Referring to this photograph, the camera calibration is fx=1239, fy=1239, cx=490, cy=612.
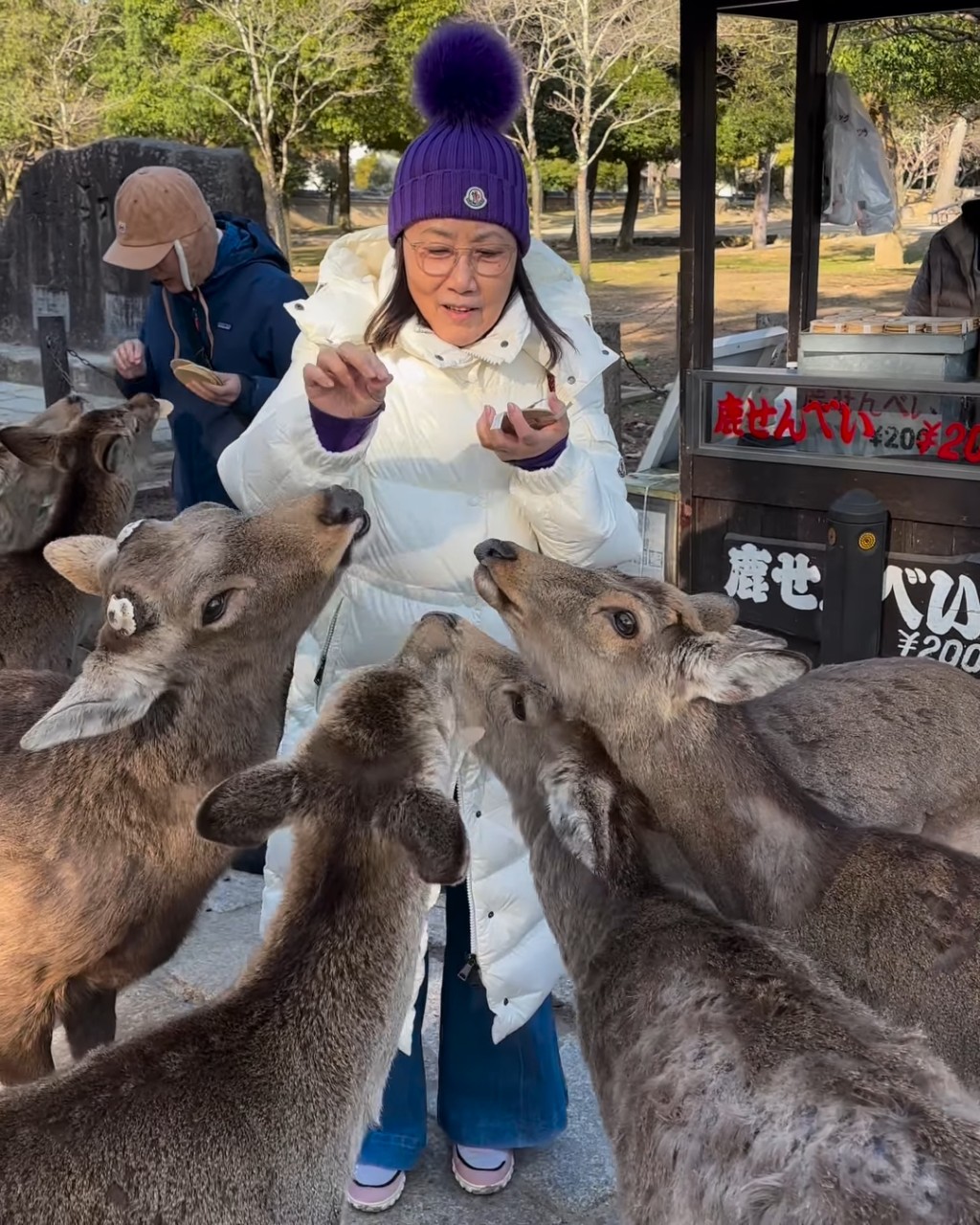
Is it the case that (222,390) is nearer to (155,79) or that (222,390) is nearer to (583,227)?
(583,227)

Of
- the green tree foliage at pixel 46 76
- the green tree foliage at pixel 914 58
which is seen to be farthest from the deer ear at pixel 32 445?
the green tree foliage at pixel 46 76

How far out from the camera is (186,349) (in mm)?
5656

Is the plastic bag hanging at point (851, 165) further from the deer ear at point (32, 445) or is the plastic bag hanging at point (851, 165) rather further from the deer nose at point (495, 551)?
the deer nose at point (495, 551)

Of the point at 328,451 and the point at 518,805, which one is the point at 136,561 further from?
the point at 518,805

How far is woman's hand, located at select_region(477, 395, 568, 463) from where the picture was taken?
3.11m

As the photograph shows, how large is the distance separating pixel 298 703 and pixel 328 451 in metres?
0.81

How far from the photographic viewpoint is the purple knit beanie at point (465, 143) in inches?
133

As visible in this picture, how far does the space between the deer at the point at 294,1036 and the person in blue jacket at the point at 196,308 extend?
8.81 feet

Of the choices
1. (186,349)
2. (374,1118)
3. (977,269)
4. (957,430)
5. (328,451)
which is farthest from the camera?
(977,269)

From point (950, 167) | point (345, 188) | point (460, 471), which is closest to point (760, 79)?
point (950, 167)

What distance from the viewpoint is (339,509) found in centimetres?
332

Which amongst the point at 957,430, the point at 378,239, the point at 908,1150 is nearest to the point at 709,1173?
the point at 908,1150

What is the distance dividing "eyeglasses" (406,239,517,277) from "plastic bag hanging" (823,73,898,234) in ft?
22.6

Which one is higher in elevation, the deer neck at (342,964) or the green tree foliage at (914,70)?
the green tree foliage at (914,70)
